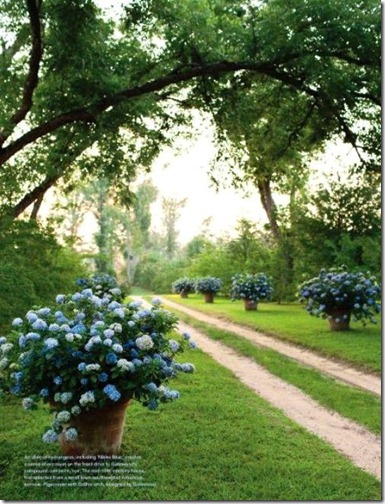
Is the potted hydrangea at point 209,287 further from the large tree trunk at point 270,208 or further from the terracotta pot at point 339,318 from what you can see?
the terracotta pot at point 339,318

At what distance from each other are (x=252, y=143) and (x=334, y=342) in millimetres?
4431

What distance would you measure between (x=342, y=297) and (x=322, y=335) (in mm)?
899

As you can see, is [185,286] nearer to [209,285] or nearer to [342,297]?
[209,285]

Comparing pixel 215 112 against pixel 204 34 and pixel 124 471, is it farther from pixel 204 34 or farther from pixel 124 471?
pixel 124 471

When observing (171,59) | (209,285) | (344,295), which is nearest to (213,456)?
(171,59)

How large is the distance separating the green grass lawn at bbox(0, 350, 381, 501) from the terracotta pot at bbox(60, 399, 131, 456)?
0.33 m

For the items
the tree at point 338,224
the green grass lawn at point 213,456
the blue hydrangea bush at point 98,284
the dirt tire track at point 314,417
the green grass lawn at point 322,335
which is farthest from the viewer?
the tree at point 338,224

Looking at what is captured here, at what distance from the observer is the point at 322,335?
11391mm

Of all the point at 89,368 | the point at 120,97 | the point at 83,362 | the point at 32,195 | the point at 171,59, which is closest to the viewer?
the point at 89,368

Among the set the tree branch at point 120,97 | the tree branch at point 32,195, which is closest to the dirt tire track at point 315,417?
the tree branch at point 120,97

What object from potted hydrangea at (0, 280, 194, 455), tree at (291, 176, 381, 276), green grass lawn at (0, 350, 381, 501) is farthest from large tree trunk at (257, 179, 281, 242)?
potted hydrangea at (0, 280, 194, 455)

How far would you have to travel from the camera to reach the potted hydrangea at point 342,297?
11.4m

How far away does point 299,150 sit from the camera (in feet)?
38.4

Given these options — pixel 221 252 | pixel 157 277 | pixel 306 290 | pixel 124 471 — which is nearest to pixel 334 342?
pixel 306 290
